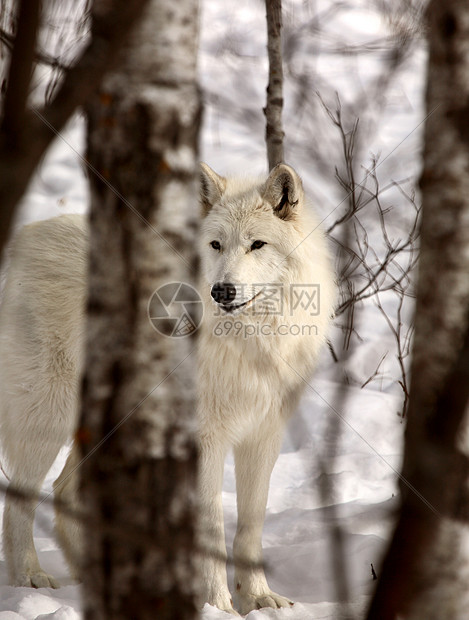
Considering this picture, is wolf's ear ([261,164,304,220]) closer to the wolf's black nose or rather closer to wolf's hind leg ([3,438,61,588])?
the wolf's black nose

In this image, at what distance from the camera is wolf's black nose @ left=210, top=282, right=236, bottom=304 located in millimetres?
3342

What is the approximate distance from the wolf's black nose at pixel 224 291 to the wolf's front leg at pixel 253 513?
0.83 m

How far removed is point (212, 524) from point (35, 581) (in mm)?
1034

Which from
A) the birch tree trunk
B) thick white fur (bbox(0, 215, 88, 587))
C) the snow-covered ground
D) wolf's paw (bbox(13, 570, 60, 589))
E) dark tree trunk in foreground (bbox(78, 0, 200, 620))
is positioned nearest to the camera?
dark tree trunk in foreground (bbox(78, 0, 200, 620))

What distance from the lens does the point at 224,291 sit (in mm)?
3342

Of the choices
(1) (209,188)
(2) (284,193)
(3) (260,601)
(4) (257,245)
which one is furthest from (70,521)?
(2) (284,193)

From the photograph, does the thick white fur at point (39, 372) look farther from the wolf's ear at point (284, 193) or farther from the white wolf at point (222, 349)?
the wolf's ear at point (284, 193)

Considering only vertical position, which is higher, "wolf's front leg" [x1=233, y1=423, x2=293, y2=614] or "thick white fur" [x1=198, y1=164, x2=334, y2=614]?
Answer: "thick white fur" [x1=198, y1=164, x2=334, y2=614]

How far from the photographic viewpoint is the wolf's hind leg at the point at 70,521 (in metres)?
3.78

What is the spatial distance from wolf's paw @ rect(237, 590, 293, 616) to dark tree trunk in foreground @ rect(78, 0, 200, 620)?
6.55 ft

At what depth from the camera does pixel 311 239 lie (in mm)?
3867

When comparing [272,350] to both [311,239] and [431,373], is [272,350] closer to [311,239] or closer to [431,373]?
[311,239]

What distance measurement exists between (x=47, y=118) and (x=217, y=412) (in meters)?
2.61

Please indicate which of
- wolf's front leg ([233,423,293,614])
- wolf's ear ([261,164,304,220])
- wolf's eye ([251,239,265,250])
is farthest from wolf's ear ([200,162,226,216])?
wolf's front leg ([233,423,293,614])
